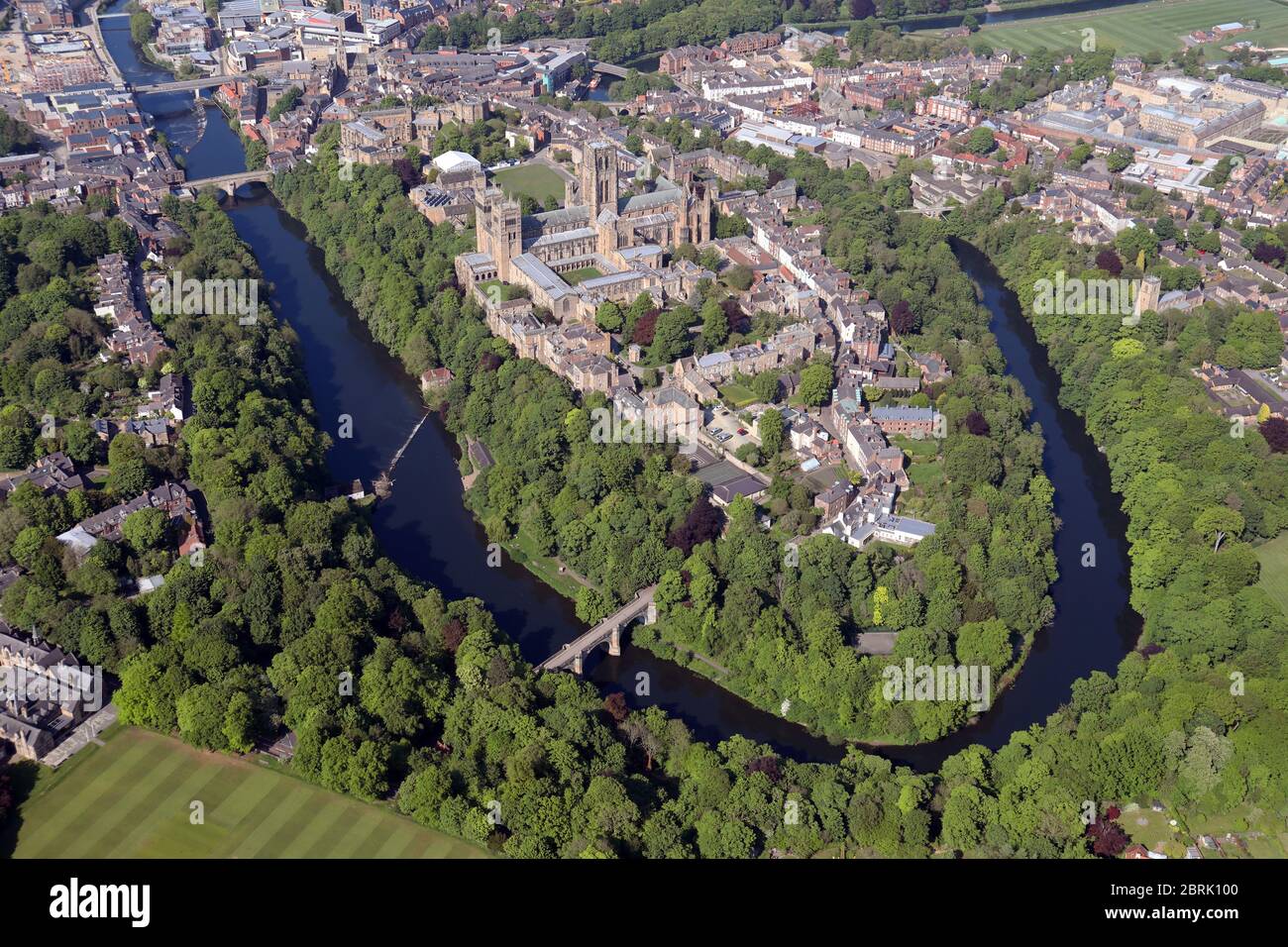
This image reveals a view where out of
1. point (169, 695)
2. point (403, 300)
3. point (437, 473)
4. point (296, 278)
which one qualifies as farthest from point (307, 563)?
point (296, 278)

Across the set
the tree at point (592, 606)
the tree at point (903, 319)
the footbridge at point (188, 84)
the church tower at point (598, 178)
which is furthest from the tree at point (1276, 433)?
the footbridge at point (188, 84)

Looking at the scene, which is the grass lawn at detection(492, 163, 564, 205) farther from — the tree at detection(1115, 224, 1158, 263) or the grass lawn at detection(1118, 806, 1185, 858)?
the grass lawn at detection(1118, 806, 1185, 858)

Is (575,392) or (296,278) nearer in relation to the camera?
(575,392)

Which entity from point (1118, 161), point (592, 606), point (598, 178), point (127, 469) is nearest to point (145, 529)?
point (127, 469)

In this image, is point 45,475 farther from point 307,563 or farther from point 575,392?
point 575,392

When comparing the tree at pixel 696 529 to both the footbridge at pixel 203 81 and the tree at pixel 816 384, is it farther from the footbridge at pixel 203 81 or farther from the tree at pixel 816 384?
the footbridge at pixel 203 81

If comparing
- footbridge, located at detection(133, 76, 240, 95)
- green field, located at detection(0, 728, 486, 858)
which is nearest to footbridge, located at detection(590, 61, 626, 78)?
footbridge, located at detection(133, 76, 240, 95)

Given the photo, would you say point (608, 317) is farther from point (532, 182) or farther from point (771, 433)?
point (532, 182)
